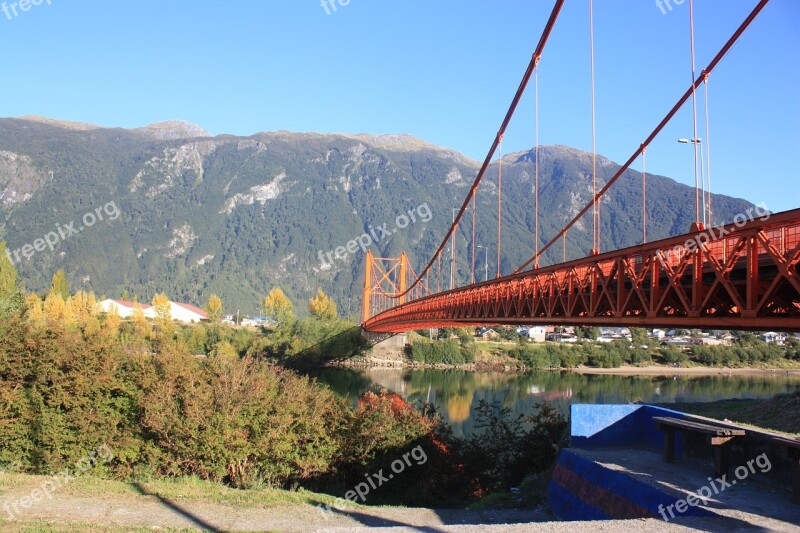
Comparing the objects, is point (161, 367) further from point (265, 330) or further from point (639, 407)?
point (265, 330)

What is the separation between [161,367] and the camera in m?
13.8

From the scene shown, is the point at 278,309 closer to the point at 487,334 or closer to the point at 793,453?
the point at 487,334

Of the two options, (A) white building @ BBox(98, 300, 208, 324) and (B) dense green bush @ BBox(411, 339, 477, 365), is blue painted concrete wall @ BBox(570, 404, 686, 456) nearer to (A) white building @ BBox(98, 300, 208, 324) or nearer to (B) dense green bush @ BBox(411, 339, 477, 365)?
(B) dense green bush @ BBox(411, 339, 477, 365)

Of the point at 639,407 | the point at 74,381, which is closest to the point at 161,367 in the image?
the point at 74,381

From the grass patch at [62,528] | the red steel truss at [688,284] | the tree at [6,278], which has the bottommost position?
the grass patch at [62,528]

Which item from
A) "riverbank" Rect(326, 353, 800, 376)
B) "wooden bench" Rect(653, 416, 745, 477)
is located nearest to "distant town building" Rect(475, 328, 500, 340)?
"riverbank" Rect(326, 353, 800, 376)

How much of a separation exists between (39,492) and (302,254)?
147 m
